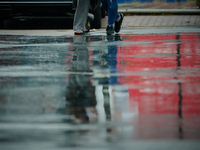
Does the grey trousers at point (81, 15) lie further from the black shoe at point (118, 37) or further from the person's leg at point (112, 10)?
the black shoe at point (118, 37)

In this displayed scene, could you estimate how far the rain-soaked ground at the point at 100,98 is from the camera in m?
2.94

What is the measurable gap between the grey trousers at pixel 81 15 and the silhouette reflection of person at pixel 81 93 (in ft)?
11.9

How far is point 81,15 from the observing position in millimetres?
10133

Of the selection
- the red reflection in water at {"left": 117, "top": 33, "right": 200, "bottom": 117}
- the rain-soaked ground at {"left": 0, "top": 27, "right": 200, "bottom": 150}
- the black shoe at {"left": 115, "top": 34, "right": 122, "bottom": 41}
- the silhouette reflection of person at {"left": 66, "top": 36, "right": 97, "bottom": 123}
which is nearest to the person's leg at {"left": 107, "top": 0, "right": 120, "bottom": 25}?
the black shoe at {"left": 115, "top": 34, "right": 122, "bottom": 41}

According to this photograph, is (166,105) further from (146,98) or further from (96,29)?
(96,29)

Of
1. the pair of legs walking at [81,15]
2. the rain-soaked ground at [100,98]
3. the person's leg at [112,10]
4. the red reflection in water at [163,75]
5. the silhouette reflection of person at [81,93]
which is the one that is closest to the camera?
the rain-soaked ground at [100,98]

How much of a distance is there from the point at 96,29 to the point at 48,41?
298cm

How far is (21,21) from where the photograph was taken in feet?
44.2

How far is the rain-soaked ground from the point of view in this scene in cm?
294

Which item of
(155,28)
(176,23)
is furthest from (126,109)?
(176,23)

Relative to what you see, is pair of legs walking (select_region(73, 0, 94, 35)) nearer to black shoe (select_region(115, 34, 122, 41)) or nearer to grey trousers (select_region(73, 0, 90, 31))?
grey trousers (select_region(73, 0, 90, 31))

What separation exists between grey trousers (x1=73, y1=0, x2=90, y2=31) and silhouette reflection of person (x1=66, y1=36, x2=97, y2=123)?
142 inches

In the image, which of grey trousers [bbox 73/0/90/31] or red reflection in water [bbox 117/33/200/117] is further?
grey trousers [bbox 73/0/90/31]

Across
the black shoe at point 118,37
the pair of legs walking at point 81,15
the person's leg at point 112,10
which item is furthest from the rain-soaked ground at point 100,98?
the person's leg at point 112,10
